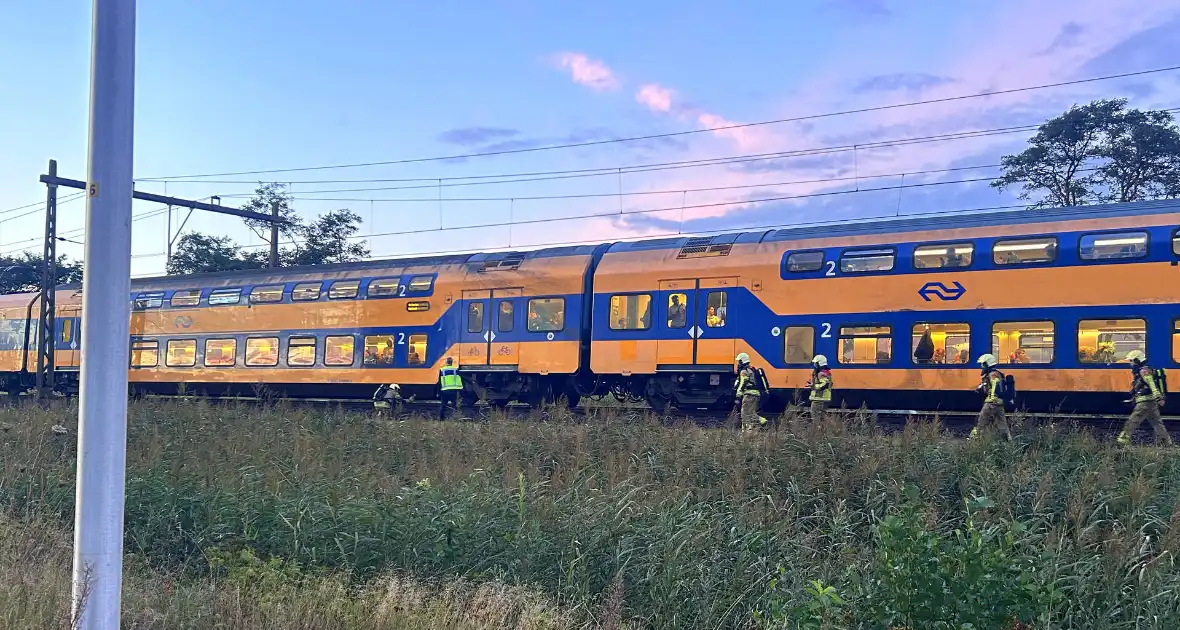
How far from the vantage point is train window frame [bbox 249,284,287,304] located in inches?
934

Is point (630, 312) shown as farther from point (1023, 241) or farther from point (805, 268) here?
point (1023, 241)

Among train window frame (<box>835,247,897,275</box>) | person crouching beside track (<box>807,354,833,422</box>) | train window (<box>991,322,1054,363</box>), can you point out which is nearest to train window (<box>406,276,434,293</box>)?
train window frame (<box>835,247,897,275</box>)

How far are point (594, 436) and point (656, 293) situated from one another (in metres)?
5.73

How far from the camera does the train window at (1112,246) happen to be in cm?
1398

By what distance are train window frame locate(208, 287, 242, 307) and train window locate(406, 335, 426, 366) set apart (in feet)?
20.1

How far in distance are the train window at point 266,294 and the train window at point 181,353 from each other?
259cm

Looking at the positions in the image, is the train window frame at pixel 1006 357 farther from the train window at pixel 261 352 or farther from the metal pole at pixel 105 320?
the train window at pixel 261 352

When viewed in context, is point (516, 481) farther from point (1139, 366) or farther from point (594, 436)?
point (1139, 366)

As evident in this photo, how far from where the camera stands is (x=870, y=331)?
1584 centimetres

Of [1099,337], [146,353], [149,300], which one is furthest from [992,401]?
[149,300]

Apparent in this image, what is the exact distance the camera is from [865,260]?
16.0 metres

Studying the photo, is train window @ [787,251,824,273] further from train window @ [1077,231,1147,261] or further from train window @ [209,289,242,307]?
train window @ [209,289,242,307]

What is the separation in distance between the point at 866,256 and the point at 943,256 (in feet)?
4.12

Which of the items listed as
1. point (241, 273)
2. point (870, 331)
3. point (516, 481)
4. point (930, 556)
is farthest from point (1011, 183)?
point (930, 556)
